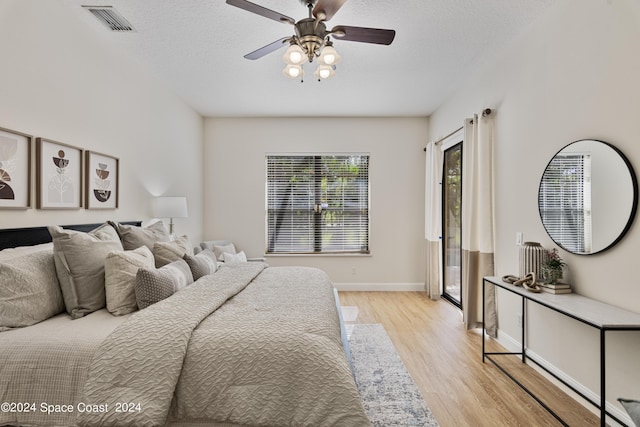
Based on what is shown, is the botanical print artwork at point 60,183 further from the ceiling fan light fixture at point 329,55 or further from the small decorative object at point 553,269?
the small decorative object at point 553,269

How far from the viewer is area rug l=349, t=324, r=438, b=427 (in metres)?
2.02

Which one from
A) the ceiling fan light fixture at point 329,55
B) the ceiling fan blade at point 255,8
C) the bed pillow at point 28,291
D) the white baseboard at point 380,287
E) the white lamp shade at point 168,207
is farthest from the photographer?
the white baseboard at point 380,287

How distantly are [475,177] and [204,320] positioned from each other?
9.67ft

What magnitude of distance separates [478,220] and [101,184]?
361cm

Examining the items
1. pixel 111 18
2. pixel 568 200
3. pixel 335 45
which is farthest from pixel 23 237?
pixel 568 200

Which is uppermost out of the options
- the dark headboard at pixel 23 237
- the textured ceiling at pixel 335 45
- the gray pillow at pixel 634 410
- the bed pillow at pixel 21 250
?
the textured ceiling at pixel 335 45

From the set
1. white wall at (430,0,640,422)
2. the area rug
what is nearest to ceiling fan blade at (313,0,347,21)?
white wall at (430,0,640,422)

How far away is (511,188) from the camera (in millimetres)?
2951

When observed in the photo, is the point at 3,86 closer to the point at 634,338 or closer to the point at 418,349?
the point at 418,349

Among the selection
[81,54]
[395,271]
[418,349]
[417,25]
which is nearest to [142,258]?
[81,54]

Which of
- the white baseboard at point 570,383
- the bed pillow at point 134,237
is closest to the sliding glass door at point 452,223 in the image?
the white baseboard at point 570,383

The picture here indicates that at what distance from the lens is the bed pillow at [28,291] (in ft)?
5.24

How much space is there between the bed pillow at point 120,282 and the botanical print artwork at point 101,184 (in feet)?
3.74

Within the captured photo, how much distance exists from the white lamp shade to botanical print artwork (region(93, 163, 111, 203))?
638mm
